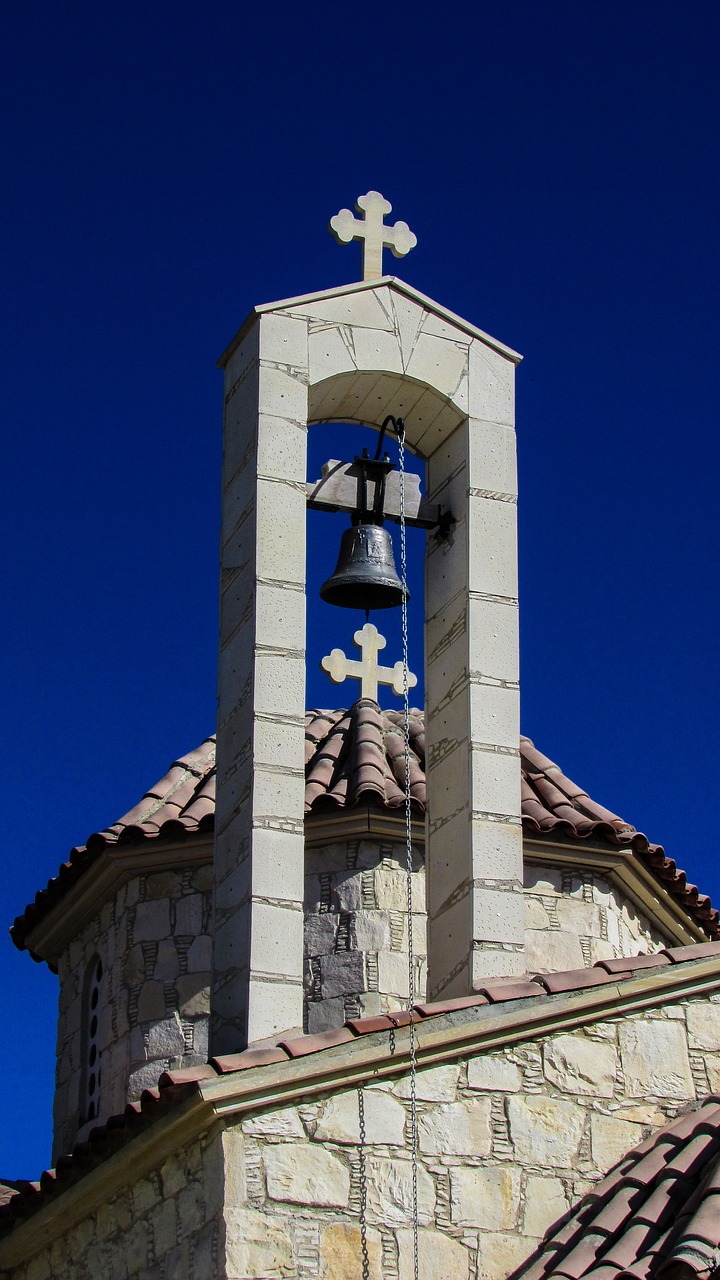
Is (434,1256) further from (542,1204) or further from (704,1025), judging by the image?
(704,1025)

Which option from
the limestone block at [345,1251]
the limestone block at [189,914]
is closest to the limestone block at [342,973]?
the limestone block at [189,914]

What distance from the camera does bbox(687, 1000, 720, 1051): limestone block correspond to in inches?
323

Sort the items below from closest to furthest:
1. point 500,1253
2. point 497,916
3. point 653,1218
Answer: point 653,1218, point 500,1253, point 497,916

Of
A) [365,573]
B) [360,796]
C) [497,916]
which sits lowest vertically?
[497,916]

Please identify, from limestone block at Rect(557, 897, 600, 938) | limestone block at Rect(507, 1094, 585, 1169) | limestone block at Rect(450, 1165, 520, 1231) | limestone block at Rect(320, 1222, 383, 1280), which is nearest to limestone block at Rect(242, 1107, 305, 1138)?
limestone block at Rect(320, 1222, 383, 1280)

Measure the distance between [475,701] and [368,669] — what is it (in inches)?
115

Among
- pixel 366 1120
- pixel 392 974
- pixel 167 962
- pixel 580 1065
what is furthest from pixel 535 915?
pixel 366 1120

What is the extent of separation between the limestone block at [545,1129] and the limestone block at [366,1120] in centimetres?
50

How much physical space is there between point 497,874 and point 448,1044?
1.05 meters

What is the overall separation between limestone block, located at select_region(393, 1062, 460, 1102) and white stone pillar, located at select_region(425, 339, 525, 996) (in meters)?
0.58

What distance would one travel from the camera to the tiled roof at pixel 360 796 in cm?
1070

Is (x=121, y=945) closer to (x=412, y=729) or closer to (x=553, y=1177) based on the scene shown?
(x=412, y=729)

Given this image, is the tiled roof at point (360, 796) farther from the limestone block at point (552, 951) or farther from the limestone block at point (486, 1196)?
the limestone block at point (486, 1196)

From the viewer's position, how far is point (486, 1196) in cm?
758
